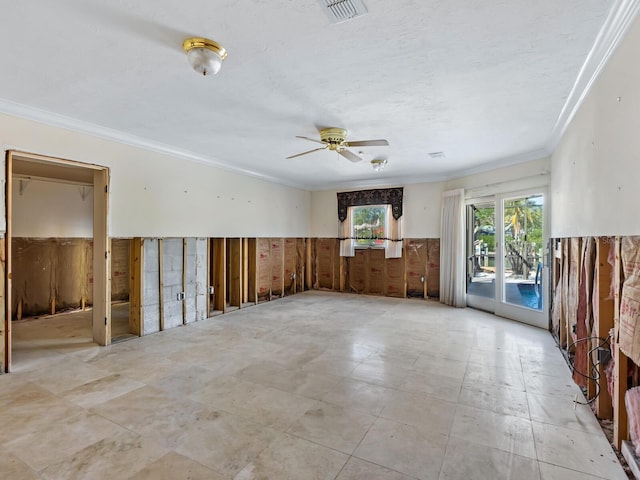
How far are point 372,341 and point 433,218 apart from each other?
3884mm

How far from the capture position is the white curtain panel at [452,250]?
652 cm

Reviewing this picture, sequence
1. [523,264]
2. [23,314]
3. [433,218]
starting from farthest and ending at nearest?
[433,218] < [23,314] < [523,264]

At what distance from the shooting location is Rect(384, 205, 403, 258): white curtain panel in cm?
757

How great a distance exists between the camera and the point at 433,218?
7219 mm

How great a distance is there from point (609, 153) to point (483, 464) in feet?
7.90

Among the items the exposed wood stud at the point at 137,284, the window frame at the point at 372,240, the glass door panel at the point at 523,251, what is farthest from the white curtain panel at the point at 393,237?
the exposed wood stud at the point at 137,284

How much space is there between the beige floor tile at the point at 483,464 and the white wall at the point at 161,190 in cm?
463

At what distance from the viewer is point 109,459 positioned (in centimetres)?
205

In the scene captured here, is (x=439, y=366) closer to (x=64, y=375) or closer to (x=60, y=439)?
(x=60, y=439)

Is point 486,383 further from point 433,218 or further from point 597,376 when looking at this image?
point 433,218

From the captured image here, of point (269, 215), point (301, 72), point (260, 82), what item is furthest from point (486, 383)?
point (269, 215)

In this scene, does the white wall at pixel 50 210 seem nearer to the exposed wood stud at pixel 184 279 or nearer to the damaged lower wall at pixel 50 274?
the damaged lower wall at pixel 50 274

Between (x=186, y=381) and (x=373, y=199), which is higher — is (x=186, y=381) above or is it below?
below

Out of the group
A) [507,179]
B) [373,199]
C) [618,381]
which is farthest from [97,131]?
[507,179]
